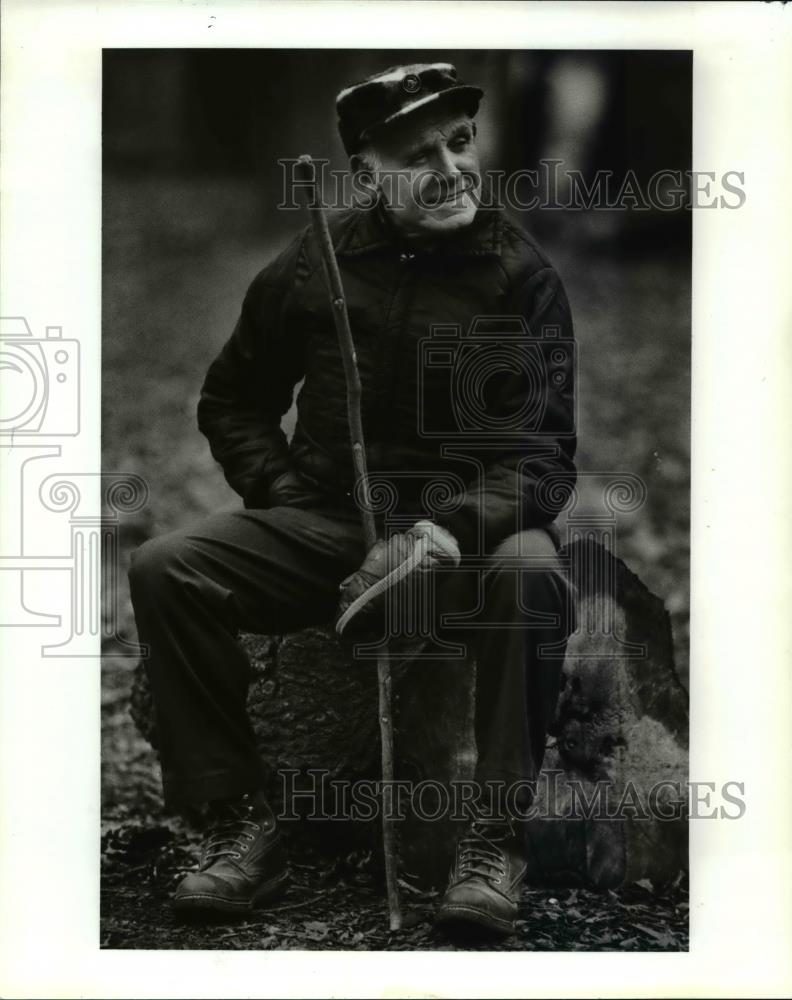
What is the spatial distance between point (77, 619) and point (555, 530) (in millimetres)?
1128

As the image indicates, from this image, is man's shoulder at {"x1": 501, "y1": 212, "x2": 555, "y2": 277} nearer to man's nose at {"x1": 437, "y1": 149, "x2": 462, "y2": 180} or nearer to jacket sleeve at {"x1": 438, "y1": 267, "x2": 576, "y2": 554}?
jacket sleeve at {"x1": 438, "y1": 267, "x2": 576, "y2": 554}

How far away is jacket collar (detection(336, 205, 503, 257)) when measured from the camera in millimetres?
3240

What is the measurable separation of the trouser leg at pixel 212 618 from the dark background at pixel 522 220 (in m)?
0.13

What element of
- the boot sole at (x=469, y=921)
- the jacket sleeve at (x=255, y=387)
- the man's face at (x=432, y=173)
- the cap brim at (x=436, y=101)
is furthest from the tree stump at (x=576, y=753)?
the cap brim at (x=436, y=101)

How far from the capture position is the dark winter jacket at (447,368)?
10.5 feet

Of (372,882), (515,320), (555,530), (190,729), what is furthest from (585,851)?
(515,320)

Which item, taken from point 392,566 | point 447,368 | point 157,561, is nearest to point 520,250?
point 447,368

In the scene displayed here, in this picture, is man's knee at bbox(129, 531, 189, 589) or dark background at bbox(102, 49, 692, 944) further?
dark background at bbox(102, 49, 692, 944)

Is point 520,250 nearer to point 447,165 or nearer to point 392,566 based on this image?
point 447,165

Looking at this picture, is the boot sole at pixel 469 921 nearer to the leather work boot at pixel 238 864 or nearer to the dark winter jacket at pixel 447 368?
the leather work boot at pixel 238 864

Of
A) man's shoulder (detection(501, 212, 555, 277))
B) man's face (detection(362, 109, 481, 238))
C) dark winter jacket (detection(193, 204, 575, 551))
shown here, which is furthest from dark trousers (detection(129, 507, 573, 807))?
man's face (detection(362, 109, 481, 238))

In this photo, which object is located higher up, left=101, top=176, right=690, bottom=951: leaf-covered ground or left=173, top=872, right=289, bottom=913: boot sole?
left=101, top=176, right=690, bottom=951: leaf-covered ground

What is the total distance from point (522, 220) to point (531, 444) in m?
0.52

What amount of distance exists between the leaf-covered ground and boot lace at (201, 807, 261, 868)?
82 mm
